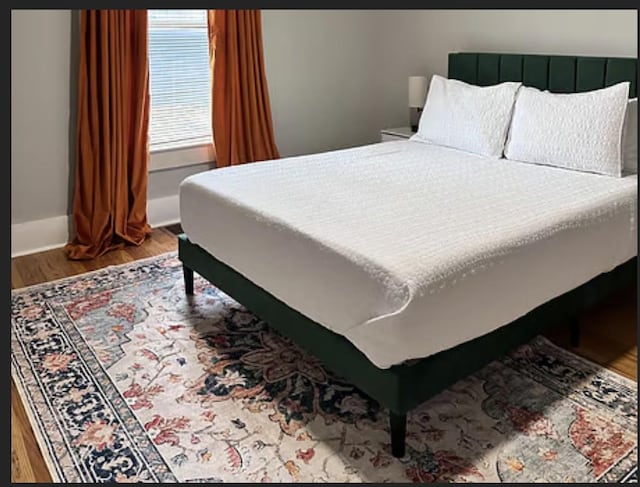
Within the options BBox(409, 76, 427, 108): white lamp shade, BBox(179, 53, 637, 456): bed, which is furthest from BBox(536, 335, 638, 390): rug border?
BBox(409, 76, 427, 108): white lamp shade

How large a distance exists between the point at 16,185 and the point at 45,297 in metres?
0.90

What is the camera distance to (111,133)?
386cm

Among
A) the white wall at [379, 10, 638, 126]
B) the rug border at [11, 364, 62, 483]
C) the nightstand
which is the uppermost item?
the white wall at [379, 10, 638, 126]

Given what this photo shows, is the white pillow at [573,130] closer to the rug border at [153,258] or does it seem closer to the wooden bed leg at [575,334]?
the wooden bed leg at [575,334]

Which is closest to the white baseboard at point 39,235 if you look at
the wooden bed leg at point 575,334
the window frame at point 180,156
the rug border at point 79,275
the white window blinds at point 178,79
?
the rug border at point 79,275

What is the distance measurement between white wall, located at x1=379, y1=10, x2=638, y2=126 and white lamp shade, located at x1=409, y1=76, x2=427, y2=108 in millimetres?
252

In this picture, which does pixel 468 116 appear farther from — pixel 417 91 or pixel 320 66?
pixel 320 66

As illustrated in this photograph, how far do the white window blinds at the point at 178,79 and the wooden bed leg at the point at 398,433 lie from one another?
2.93 metres

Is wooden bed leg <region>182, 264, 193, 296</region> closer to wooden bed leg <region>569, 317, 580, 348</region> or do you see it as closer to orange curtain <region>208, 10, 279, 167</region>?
orange curtain <region>208, 10, 279, 167</region>

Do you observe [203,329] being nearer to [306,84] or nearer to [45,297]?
[45,297]

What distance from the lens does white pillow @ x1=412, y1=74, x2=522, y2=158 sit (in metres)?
3.54

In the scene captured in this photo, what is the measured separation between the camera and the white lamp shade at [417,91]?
4.52 m

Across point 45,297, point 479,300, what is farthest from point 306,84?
point 479,300

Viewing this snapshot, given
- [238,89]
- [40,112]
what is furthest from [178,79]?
[40,112]
